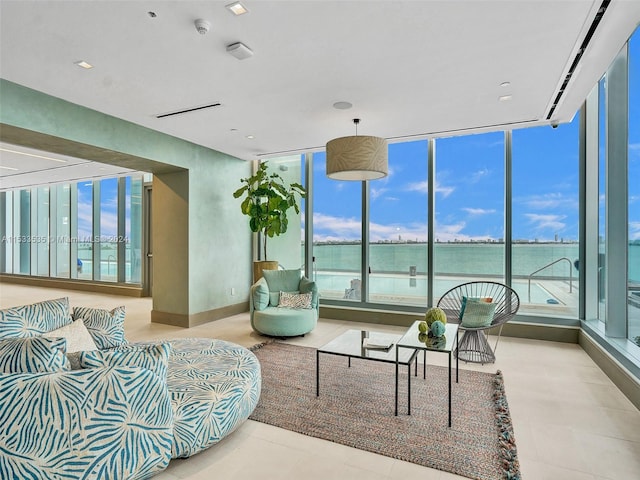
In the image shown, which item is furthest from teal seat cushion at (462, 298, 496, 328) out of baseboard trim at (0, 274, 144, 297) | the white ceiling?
baseboard trim at (0, 274, 144, 297)

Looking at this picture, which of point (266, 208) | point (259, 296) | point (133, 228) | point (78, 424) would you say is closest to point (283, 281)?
point (259, 296)

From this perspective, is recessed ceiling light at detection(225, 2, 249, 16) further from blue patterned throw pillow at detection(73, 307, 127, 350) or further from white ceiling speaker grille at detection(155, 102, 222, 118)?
blue patterned throw pillow at detection(73, 307, 127, 350)

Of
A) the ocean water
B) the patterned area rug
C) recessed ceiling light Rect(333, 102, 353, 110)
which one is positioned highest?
recessed ceiling light Rect(333, 102, 353, 110)

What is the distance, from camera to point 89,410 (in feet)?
5.44

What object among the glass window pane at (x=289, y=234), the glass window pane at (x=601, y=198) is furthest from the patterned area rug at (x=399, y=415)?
the glass window pane at (x=289, y=234)

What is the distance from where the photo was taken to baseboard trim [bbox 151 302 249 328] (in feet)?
18.6

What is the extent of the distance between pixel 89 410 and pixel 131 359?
27cm

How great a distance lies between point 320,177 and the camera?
6.56 metres

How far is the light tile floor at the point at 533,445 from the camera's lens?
6.91ft

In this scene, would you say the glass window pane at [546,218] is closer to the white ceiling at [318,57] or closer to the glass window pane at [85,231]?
the white ceiling at [318,57]

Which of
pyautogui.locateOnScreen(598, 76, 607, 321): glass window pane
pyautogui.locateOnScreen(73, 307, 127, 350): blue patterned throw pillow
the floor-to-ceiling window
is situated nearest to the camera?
pyautogui.locateOnScreen(73, 307, 127, 350): blue patterned throw pillow

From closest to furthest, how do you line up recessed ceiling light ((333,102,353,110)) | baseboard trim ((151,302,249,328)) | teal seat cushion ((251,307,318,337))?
recessed ceiling light ((333,102,353,110)), teal seat cushion ((251,307,318,337)), baseboard trim ((151,302,249,328))

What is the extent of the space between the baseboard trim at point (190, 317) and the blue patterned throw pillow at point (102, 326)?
9.83 ft

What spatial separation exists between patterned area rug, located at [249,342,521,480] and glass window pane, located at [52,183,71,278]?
9299mm
